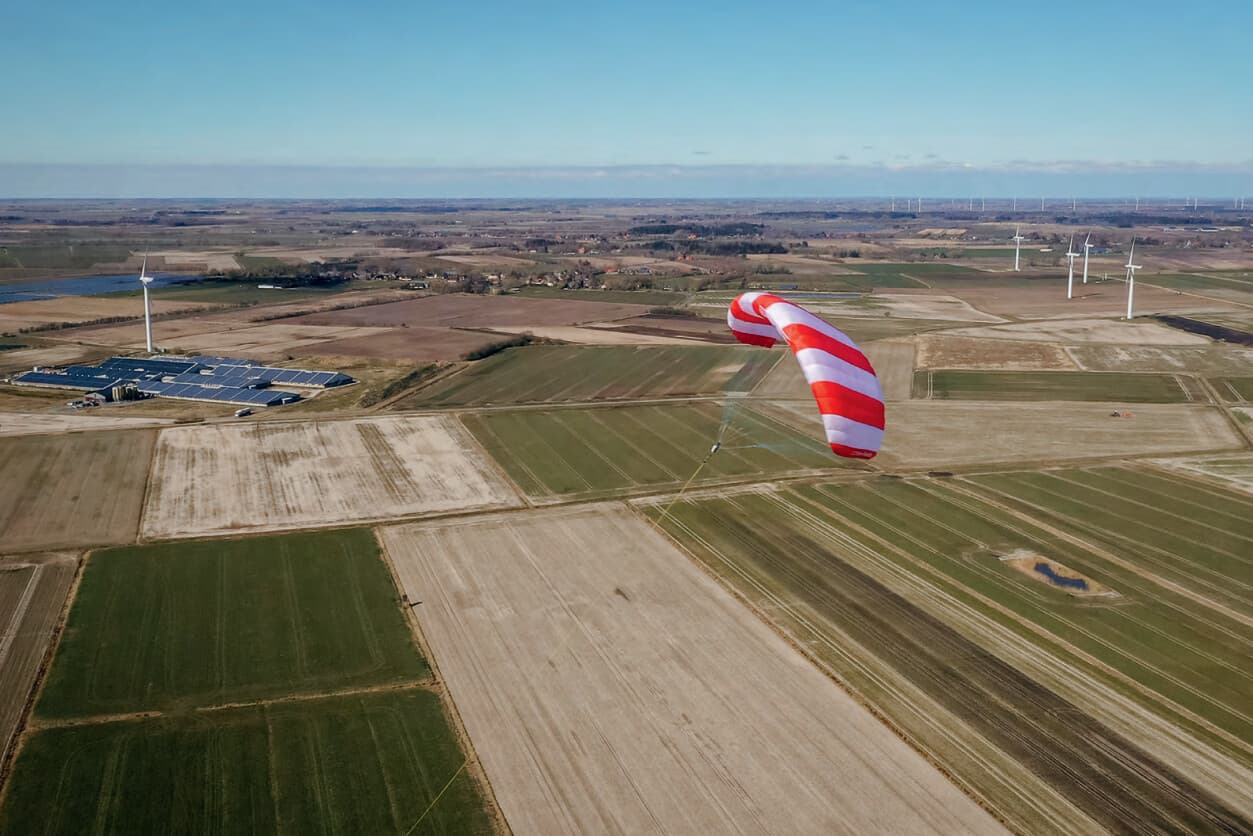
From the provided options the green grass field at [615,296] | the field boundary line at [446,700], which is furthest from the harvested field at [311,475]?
the green grass field at [615,296]

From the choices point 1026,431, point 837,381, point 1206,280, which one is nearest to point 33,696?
point 837,381

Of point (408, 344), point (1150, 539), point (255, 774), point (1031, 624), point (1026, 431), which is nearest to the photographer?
point (255, 774)

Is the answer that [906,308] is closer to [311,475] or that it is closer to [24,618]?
[311,475]

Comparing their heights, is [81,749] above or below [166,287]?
below

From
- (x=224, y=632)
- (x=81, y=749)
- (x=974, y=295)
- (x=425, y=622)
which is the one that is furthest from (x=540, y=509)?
(x=974, y=295)

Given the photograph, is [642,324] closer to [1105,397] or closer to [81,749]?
[1105,397]

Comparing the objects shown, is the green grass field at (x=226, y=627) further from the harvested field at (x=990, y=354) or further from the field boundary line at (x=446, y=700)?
the harvested field at (x=990, y=354)

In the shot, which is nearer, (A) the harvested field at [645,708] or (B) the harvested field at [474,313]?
(A) the harvested field at [645,708]
